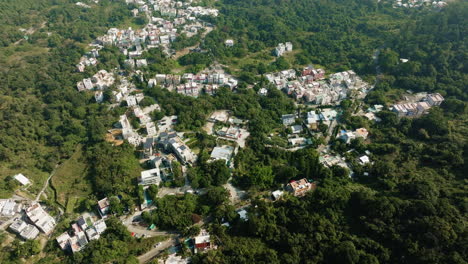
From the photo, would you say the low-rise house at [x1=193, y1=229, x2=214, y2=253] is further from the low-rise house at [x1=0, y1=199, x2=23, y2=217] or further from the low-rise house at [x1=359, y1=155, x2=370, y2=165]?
the low-rise house at [x1=359, y1=155, x2=370, y2=165]

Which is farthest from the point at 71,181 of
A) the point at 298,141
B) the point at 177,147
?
the point at 298,141

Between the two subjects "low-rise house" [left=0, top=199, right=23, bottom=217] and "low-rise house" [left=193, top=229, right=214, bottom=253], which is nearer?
"low-rise house" [left=193, top=229, right=214, bottom=253]

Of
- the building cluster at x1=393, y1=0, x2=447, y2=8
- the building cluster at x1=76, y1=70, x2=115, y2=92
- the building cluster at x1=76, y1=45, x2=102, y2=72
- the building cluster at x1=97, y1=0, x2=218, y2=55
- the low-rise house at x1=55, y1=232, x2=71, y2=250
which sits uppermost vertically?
the building cluster at x1=393, y1=0, x2=447, y2=8

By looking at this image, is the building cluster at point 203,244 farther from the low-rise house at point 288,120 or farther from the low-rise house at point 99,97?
the low-rise house at point 99,97

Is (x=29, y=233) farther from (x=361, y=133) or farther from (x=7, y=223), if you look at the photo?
(x=361, y=133)

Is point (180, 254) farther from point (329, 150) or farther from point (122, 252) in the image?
point (329, 150)

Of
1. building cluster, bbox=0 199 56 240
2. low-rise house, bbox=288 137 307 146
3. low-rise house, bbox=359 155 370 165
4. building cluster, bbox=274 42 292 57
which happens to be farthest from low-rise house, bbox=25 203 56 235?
building cluster, bbox=274 42 292 57

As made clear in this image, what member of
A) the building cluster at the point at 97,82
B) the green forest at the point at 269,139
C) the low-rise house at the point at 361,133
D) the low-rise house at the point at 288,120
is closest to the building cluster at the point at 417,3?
the green forest at the point at 269,139
